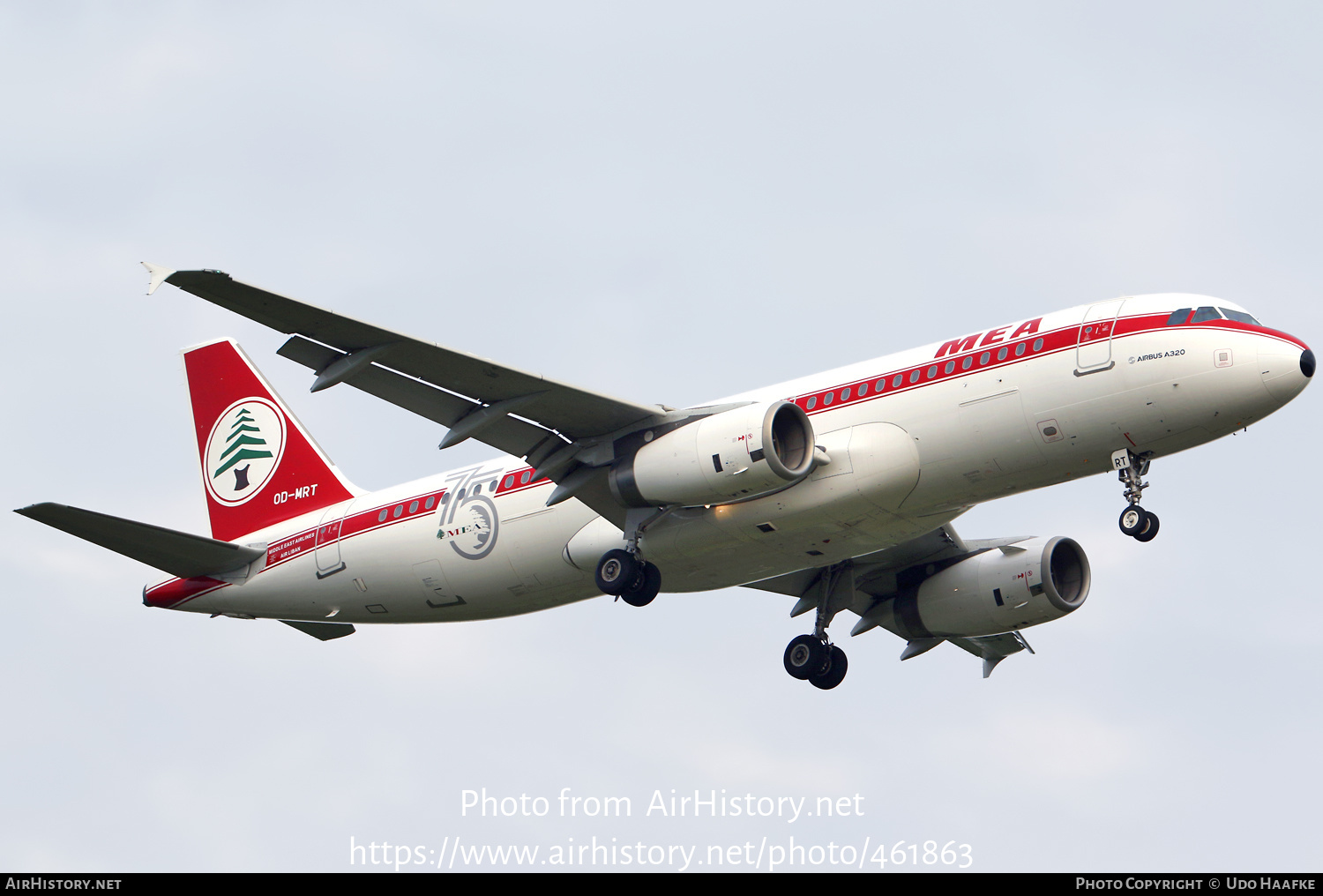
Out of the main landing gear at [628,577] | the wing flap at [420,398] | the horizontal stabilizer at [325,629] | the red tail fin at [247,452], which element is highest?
the red tail fin at [247,452]

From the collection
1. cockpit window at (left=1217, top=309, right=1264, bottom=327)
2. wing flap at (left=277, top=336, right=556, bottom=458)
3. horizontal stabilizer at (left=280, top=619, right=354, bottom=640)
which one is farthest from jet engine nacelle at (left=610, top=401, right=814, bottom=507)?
horizontal stabilizer at (left=280, top=619, right=354, bottom=640)

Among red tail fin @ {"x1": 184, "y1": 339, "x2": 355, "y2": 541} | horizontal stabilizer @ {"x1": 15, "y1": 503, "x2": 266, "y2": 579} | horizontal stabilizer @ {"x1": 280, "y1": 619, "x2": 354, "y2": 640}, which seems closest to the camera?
horizontal stabilizer @ {"x1": 15, "y1": 503, "x2": 266, "y2": 579}

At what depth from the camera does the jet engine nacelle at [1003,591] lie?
3322cm

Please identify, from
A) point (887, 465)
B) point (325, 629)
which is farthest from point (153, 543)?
point (887, 465)

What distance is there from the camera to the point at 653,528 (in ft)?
98.6

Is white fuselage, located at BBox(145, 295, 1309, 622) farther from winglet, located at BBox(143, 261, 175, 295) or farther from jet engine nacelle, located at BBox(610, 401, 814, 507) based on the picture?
winglet, located at BBox(143, 261, 175, 295)

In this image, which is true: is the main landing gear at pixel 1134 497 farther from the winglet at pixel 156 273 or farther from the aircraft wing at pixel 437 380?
the winglet at pixel 156 273

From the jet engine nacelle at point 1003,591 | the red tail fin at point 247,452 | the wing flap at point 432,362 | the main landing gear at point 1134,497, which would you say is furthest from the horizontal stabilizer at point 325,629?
the main landing gear at point 1134,497

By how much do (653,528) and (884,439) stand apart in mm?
4757

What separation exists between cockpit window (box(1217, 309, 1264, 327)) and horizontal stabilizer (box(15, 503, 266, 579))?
1992 cm

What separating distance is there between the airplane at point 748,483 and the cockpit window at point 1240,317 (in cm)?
6

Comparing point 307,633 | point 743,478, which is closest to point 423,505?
point 307,633

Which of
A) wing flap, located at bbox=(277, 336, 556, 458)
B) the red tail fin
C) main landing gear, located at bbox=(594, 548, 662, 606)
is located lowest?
main landing gear, located at bbox=(594, 548, 662, 606)

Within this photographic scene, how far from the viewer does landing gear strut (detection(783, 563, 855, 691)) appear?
3406cm
